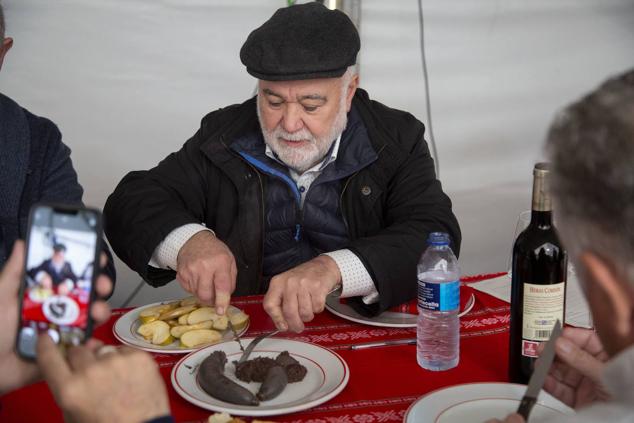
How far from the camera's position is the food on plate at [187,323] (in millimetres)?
1678

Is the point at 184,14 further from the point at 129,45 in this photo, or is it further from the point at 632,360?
the point at 632,360

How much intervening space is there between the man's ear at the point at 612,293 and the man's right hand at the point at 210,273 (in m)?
0.99

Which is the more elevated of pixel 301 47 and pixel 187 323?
pixel 301 47

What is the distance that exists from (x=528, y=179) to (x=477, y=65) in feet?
2.31

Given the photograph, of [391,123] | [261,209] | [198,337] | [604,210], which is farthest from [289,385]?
[391,123]

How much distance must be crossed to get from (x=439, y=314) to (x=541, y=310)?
0.75 feet

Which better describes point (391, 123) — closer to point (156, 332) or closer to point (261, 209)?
point (261, 209)

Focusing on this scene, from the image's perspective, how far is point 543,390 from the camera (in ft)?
4.51

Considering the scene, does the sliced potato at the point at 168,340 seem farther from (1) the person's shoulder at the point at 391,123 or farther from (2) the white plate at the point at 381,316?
(1) the person's shoulder at the point at 391,123

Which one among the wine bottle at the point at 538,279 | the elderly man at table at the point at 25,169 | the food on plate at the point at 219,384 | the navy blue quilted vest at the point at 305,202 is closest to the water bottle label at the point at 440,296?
the wine bottle at the point at 538,279

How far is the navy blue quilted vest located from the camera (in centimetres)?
234

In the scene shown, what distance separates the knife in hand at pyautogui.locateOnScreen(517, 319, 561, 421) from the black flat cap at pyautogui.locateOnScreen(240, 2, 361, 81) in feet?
3.89

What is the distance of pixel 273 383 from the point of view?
141 cm

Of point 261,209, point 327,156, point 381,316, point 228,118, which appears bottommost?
point 381,316
